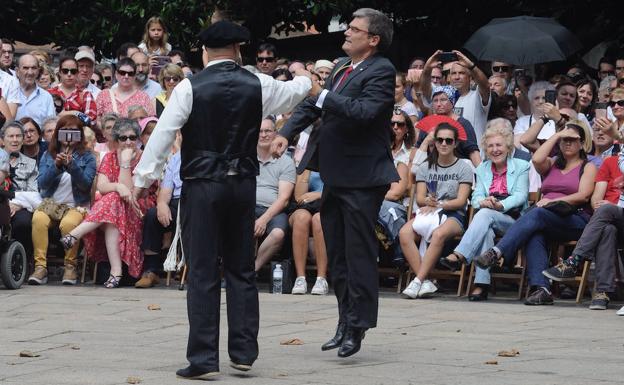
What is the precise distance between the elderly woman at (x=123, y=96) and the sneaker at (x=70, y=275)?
2.29m

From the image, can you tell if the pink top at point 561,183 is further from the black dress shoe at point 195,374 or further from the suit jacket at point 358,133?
the black dress shoe at point 195,374

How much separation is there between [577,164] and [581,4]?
215 inches

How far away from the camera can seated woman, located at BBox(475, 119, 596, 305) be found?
494 inches

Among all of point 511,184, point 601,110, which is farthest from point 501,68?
point 511,184

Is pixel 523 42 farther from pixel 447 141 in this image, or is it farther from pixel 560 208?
pixel 560 208

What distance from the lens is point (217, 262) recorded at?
856cm

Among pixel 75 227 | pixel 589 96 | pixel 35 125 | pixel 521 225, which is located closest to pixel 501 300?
pixel 521 225

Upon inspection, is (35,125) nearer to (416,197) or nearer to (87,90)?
(87,90)

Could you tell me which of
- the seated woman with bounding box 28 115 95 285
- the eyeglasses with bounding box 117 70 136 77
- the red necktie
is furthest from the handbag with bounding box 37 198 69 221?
the red necktie

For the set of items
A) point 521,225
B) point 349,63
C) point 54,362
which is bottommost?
point 54,362

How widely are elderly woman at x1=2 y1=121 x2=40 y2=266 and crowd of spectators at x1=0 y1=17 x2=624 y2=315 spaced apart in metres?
0.01

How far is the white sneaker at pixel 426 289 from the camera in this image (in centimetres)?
1288

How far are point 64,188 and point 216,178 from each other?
623 cm

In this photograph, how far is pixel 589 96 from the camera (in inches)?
558
